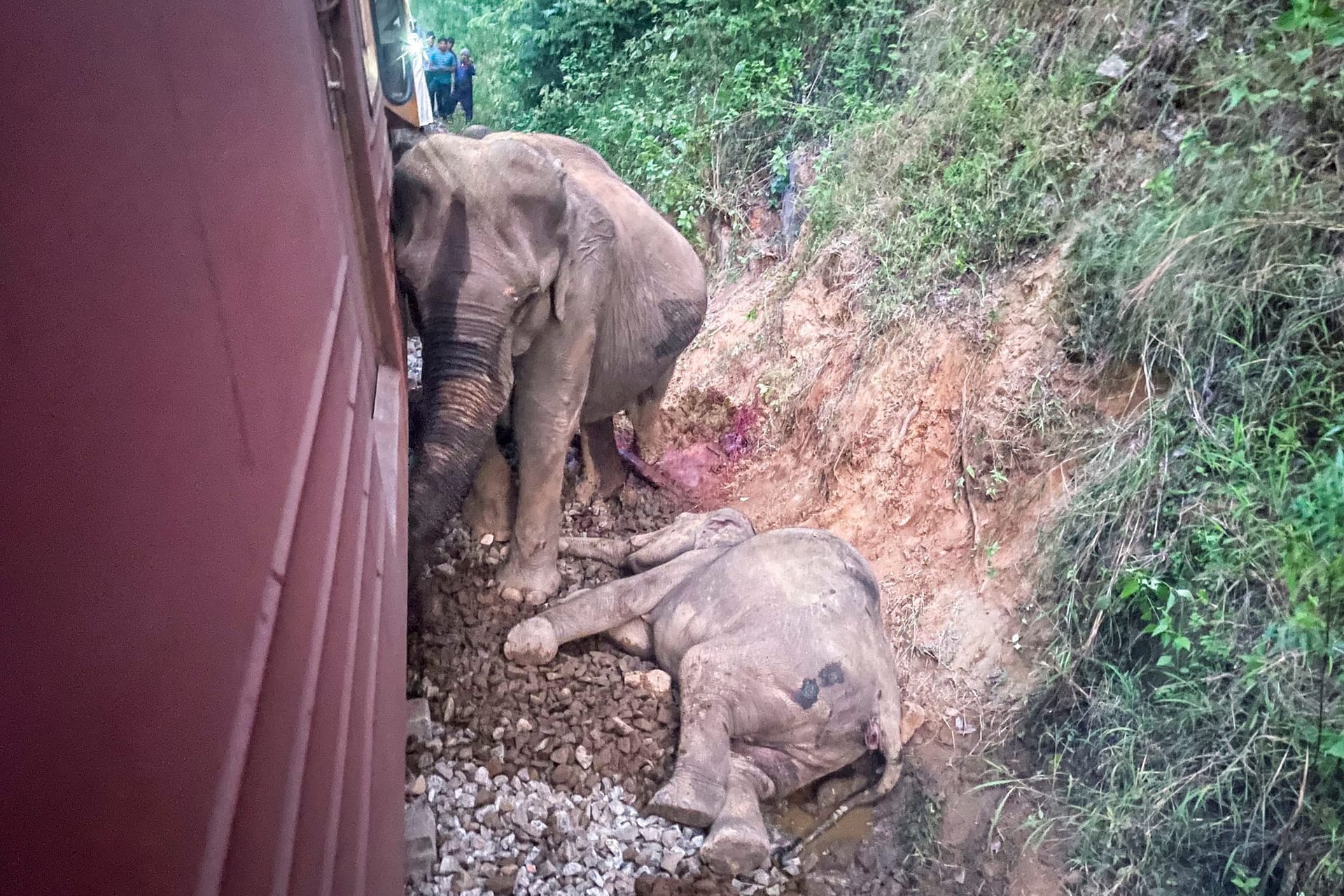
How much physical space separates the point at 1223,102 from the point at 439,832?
12.5 ft

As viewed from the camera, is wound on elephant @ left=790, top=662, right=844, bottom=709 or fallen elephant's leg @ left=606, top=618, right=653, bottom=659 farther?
fallen elephant's leg @ left=606, top=618, right=653, bottom=659

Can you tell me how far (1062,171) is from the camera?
4.00 m

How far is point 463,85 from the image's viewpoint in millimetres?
8172

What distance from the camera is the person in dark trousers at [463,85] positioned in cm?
809

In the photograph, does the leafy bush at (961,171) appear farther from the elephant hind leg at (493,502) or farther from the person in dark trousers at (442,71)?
the person in dark trousers at (442,71)

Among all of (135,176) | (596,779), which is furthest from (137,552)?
(596,779)

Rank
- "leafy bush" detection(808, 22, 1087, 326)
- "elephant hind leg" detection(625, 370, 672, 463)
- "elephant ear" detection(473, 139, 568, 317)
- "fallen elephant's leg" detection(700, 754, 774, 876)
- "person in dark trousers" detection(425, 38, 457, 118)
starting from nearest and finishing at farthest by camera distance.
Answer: "fallen elephant's leg" detection(700, 754, 774, 876)
"elephant ear" detection(473, 139, 568, 317)
"leafy bush" detection(808, 22, 1087, 326)
"elephant hind leg" detection(625, 370, 672, 463)
"person in dark trousers" detection(425, 38, 457, 118)

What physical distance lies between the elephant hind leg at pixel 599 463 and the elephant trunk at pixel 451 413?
145 centimetres

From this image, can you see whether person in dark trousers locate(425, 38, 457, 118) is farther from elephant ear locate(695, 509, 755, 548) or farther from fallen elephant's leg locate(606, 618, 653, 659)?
fallen elephant's leg locate(606, 618, 653, 659)

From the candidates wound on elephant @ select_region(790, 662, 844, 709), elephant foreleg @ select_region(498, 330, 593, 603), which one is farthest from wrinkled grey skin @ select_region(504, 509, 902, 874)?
elephant foreleg @ select_region(498, 330, 593, 603)

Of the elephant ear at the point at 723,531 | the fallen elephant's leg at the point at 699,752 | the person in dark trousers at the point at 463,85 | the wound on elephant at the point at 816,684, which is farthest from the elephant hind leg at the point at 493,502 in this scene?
the person in dark trousers at the point at 463,85

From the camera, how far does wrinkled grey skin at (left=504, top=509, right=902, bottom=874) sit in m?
2.68

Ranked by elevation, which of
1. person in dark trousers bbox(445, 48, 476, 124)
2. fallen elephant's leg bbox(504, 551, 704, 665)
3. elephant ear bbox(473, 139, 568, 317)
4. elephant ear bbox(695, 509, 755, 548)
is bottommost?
fallen elephant's leg bbox(504, 551, 704, 665)

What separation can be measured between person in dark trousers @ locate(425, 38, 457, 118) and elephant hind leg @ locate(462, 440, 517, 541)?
17.8 feet
